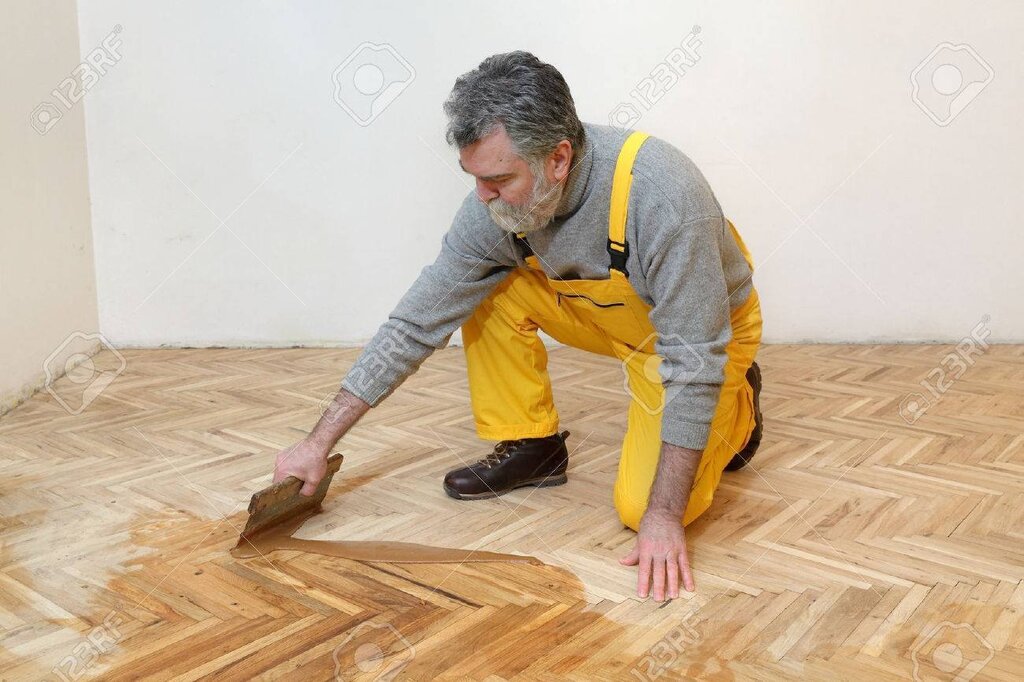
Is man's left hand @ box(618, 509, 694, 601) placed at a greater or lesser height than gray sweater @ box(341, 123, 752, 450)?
lesser

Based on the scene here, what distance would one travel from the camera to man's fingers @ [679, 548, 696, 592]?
175 centimetres

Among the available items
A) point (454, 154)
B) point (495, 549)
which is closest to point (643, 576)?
point (495, 549)

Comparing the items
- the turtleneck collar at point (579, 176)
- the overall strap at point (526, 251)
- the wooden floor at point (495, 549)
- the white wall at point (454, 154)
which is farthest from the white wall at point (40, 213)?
the turtleneck collar at point (579, 176)

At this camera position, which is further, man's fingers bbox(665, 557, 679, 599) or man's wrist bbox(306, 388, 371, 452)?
man's wrist bbox(306, 388, 371, 452)

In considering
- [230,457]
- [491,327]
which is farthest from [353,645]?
[230,457]

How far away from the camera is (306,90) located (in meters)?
4.05

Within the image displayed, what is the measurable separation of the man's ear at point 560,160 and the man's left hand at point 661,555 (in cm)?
69

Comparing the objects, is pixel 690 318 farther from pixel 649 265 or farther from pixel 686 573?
pixel 686 573

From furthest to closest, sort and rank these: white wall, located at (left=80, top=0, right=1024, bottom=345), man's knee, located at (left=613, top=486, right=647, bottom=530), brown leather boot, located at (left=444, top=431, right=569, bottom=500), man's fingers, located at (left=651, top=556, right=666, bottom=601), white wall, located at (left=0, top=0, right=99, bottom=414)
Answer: white wall, located at (left=80, top=0, right=1024, bottom=345)
white wall, located at (left=0, top=0, right=99, bottom=414)
brown leather boot, located at (left=444, top=431, right=569, bottom=500)
man's knee, located at (left=613, top=486, right=647, bottom=530)
man's fingers, located at (left=651, top=556, right=666, bottom=601)

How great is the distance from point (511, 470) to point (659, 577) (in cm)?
64

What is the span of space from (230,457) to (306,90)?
2043mm

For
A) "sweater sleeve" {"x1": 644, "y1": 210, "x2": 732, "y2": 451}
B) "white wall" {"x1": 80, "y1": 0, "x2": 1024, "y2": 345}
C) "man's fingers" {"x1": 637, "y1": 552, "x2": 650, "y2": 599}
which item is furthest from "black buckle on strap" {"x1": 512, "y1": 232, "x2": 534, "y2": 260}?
"white wall" {"x1": 80, "y1": 0, "x2": 1024, "y2": 345}

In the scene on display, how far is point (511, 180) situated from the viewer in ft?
5.97

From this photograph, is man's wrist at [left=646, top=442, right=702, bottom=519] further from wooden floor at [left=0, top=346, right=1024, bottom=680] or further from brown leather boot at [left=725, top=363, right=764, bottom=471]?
brown leather boot at [left=725, top=363, right=764, bottom=471]
